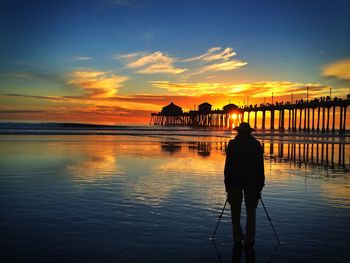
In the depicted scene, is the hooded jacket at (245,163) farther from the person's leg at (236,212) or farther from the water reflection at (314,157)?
the water reflection at (314,157)

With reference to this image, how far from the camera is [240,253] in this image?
232 inches

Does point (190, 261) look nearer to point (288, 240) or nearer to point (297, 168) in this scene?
point (288, 240)

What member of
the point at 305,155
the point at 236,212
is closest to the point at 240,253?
the point at 236,212

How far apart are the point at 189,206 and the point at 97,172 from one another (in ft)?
22.0

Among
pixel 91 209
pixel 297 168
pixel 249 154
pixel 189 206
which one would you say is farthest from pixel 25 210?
pixel 297 168

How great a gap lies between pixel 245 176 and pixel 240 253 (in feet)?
3.85

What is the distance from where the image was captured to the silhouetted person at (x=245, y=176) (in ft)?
20.4

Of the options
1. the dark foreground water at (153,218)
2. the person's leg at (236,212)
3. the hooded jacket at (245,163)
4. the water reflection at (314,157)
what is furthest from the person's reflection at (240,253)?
the water reflection at (314,157)

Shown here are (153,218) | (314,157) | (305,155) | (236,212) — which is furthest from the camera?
(305,155)

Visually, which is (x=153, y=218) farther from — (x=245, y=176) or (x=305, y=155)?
(x=305, y=155)

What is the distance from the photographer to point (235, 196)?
20.7 ft

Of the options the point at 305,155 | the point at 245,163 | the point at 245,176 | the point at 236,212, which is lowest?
the point at 305,155

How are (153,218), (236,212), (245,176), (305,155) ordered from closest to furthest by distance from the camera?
(245,176) → (236,212) → (153,218) → (305,155)

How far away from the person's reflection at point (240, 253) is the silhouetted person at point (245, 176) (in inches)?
4.0
